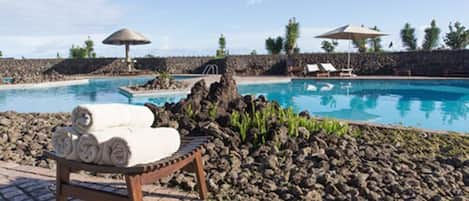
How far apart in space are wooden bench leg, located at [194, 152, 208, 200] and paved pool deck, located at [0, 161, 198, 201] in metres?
0.10

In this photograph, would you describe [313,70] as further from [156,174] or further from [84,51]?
[156,174]

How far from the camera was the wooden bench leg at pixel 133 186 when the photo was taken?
2246 millimetres

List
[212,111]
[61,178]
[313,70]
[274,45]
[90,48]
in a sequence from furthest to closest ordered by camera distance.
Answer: [90,48], [274,45], [313,70], [212,111], [61,178]

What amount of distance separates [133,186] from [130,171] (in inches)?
3.9

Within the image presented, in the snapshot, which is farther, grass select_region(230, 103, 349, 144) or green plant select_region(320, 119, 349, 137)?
green plant select_region(320, 119, 349, 137)

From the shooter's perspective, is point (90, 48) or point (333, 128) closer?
point (333, 128)

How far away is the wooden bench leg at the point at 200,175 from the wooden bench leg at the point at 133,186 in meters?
0.70

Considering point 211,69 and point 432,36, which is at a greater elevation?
point 432,36

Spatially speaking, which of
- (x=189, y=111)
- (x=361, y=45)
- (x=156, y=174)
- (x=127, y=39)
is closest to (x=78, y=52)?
(x=127, y=39)

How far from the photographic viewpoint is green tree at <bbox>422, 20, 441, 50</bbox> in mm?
25453

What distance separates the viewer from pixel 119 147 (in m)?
2.25

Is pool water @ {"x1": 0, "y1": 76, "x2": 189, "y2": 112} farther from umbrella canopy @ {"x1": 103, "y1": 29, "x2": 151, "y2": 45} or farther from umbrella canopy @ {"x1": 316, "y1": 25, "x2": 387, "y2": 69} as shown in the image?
umbrella canopy @ {"x1": 316, "y1": 25, "x2": 387, "y2": 69}

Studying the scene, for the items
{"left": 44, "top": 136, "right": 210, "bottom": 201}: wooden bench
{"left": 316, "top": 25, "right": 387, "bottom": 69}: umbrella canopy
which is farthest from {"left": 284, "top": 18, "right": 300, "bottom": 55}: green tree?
{"left": 44, "top": 136, "right": 210, "bottom": 201}: wooden bench

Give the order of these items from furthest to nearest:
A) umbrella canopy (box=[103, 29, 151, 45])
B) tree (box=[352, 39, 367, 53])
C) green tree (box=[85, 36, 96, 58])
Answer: green tree (box=[85, 36, 96, 58])
tree (box=[352, 39, 367, 53])
umbrella canopy (box=[103, 29, 151, 45])
